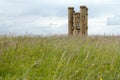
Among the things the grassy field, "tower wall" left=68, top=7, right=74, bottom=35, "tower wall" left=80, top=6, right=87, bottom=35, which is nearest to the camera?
the grassy field

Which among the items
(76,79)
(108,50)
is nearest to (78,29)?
(108,50)

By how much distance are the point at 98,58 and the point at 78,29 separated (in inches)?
595

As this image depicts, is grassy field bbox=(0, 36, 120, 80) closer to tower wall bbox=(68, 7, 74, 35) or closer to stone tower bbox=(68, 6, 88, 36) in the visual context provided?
stone tower bbox=(68, 6, 88, 36)

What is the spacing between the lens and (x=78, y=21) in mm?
20250

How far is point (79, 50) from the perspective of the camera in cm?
591

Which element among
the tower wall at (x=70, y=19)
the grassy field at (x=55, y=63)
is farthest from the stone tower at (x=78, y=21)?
the grassy field at (x=55, y=63)

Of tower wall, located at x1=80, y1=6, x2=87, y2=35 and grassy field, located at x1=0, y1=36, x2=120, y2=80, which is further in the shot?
tower wall, located at x1=80, y1=6, x2=87, y2=35

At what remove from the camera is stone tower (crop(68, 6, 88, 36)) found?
769 inches

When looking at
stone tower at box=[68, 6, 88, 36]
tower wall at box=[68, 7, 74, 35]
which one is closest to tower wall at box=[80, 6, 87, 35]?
stone tower at box=[68, 6, 88, 36]

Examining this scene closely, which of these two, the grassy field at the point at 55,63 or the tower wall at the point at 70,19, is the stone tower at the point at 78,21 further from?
the grassy field at the point at 55,63

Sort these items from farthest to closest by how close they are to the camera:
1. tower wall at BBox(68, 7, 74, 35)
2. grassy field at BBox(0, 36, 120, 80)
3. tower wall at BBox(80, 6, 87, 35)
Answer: tower wall at BBox(68, 7, 74, 35), tower wall at BBox(80, 6, 87, 35), grassy field at BBox(0, 36, 120, 80)

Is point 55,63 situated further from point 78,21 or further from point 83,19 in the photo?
point 78,21

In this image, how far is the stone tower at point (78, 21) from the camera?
769 inches

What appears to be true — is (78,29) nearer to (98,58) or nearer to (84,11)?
(84,11)
